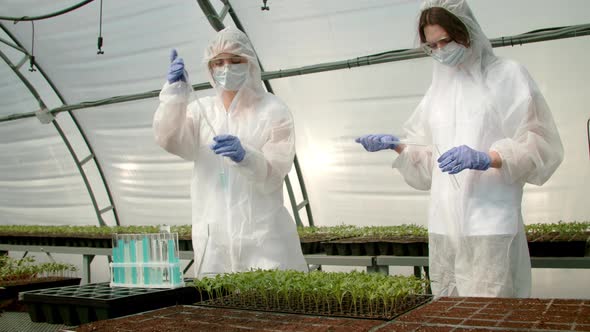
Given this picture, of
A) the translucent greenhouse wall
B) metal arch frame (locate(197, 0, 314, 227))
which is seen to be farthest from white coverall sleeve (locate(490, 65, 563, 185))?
metal arch frame (locate(197, 0, 314, 227))

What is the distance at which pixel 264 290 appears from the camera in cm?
186

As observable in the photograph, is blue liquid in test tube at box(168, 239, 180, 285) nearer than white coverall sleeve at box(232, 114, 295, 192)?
Yes

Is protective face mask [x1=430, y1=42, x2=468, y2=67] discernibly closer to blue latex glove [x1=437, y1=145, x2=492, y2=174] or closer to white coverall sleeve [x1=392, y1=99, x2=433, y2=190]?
white coverall sleeve [x1=392, y1=99, x2=433, y2=190]

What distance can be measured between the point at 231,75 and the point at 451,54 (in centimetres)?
102

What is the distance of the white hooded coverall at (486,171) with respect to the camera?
2.16m

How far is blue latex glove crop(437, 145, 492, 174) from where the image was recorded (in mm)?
2107

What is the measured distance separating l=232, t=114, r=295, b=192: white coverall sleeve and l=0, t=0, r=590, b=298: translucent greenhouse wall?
7.75 ft

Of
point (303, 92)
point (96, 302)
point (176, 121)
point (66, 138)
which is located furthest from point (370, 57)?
point (66, 138)

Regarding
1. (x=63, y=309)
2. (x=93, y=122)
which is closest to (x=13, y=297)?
(x=63, y=309)

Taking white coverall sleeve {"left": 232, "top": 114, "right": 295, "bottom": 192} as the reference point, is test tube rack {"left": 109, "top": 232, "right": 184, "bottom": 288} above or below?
below

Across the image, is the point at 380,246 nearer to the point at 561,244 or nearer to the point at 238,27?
the point at 561,244

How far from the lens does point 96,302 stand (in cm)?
179

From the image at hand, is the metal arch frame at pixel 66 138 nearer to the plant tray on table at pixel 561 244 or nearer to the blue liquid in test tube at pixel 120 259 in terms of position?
the blue liquid in test tube at pixel 120 259

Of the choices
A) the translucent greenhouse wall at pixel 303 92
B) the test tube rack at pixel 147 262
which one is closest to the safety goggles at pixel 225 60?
the test tube rack at pixel 147 262
